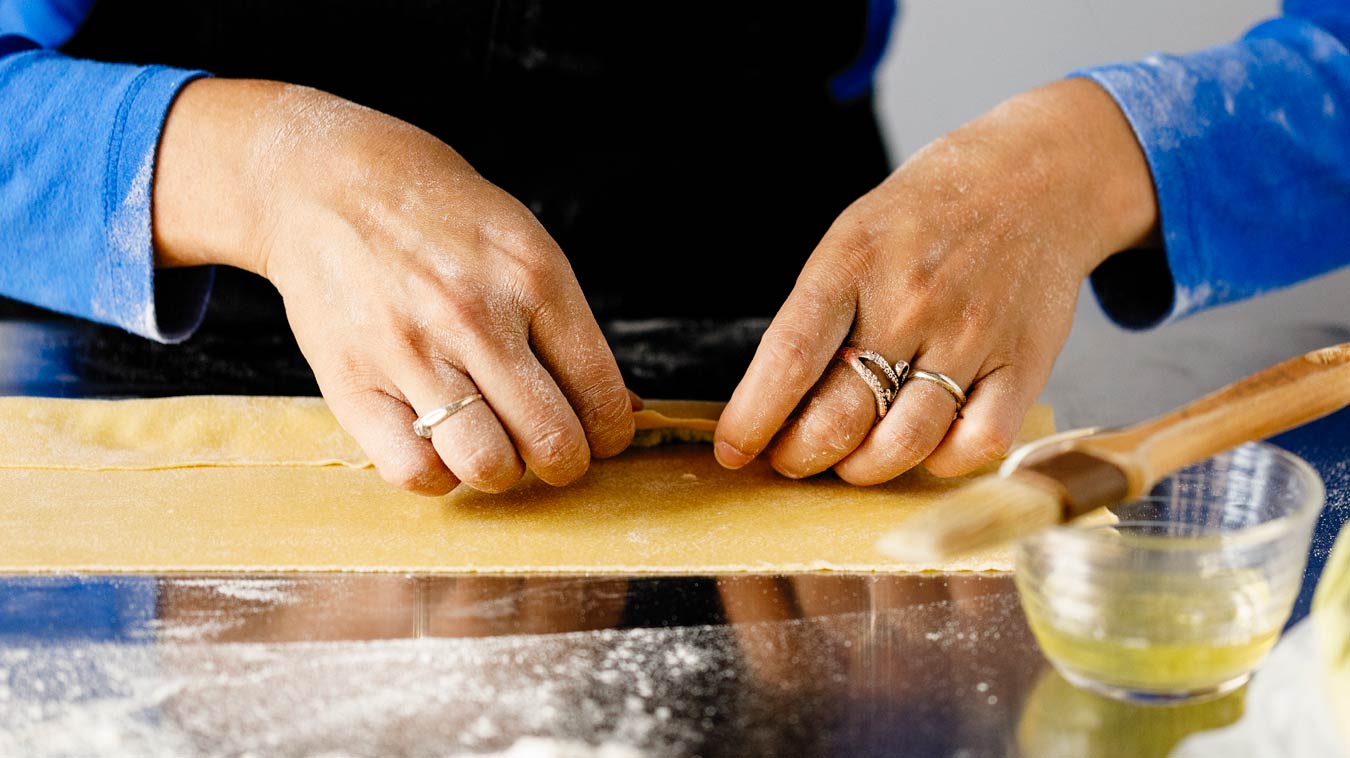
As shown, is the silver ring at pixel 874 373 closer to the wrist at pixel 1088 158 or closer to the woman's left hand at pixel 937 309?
the woman's left hand at pixel 937 309

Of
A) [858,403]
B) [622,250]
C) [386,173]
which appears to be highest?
[386,173]

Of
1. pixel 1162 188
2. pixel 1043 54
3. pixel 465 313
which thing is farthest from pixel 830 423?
pixel 1043 54

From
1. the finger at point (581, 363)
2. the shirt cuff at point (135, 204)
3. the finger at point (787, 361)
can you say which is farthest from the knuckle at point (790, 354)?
the shirt cuff at point (135, 204)

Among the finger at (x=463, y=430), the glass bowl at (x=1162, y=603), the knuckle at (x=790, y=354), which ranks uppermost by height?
the glass bowl at (x=1162, y=603)

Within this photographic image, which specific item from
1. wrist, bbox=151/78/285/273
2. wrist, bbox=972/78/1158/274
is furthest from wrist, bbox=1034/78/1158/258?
wrist, bbox=151/78/285/273

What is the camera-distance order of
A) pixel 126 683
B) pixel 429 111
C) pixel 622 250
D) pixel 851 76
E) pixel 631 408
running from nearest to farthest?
pixel 126 683 → pixel 631 408 → pixel 429 111 → pixel 622 250 → pixel 851 76

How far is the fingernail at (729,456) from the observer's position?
31.9 inches

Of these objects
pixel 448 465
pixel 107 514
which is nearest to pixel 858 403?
pixel 448 465

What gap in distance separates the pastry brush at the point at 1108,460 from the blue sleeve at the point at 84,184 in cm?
67

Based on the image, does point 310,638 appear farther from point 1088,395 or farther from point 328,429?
point 1088,395

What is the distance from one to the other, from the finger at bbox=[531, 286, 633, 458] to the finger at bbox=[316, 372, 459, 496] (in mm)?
98

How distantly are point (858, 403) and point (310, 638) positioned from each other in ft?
1.27

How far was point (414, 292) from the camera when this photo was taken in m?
0.77

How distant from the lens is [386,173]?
816mm
